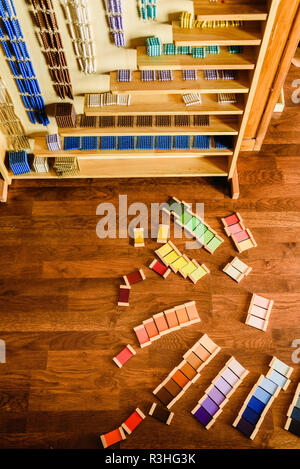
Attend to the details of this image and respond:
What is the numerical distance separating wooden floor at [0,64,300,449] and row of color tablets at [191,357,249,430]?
0.17 ft

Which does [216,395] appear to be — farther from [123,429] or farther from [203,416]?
[123,429]

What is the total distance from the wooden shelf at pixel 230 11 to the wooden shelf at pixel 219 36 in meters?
0.15

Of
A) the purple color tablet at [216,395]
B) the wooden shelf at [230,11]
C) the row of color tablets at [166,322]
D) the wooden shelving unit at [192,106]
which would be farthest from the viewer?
the row of color tablets at [166,322]

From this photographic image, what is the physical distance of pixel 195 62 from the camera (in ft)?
10.2

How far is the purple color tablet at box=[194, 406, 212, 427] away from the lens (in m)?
3.31

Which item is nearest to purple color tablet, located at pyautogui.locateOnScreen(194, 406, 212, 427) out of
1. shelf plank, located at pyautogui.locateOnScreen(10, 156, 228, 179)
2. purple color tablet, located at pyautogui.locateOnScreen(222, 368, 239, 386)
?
purple color tablet, located at pyautogui.locateOnScreen(222, 368, 239, 386)

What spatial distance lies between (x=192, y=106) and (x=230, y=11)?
0.78m

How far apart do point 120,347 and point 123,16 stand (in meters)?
2.34

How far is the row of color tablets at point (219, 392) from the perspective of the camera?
3.33 m

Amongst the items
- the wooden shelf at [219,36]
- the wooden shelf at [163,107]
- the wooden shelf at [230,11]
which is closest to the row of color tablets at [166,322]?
the wooden shelf at [163,107]

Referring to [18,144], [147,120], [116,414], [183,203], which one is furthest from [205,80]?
[116,414]

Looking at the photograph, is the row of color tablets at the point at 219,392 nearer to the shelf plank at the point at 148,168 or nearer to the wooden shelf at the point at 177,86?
the shelf plank at the point at 148,168

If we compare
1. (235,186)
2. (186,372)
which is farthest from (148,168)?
(186,372)

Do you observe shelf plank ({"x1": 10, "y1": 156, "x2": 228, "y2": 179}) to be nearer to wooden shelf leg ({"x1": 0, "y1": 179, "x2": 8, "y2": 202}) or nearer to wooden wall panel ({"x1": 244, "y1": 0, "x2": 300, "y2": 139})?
wooden shelf leg ({"x1": 0, "y1": 179, "x2": 8, "y2": 202})
